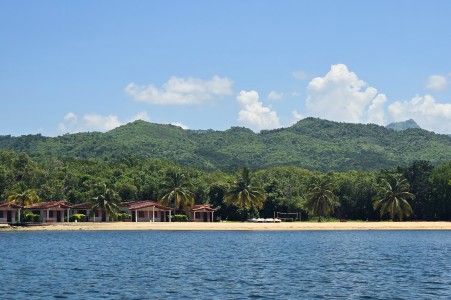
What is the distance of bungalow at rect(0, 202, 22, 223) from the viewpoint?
129 m

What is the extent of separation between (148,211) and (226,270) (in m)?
82.2

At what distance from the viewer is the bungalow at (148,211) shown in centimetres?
13088

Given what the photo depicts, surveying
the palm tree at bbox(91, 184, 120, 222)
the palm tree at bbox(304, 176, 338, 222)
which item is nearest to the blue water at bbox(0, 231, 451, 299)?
the palm tree at bbox(91, 184, 120, 222)

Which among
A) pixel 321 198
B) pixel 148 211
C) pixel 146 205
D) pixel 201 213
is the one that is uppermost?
pixel 321 198

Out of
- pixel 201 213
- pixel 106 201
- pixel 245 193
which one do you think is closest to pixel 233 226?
pixel 245 193

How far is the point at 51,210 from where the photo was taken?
13012cm

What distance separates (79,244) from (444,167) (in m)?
83.1

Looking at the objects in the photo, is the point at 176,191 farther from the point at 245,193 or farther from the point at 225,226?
the point at 225,226

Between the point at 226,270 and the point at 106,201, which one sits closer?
the point at 226,270

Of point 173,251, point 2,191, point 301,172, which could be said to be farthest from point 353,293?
point 301,172

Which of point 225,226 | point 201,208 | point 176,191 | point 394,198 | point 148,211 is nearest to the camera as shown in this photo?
point 225,226

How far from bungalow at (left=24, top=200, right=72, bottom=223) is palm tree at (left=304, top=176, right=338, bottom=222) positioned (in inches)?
1838

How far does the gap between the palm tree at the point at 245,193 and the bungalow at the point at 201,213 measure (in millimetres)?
6344

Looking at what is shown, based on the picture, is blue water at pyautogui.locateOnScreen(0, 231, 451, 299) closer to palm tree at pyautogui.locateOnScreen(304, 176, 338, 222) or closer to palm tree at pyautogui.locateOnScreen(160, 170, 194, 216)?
palm tree at pyautogui.locateOnScreen(304, 176, 338, 222)
